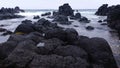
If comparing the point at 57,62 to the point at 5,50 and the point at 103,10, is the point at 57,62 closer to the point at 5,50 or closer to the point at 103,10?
the point at 5,50

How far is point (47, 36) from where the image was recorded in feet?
73.5

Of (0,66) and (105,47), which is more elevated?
(105,47)

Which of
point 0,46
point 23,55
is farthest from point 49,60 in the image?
point 0,46

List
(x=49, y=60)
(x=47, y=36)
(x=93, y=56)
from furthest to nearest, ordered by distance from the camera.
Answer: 1. (x=47, y=36)
2. (x=93, y=56)
3. (x=49, y=60)

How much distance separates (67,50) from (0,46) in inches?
258

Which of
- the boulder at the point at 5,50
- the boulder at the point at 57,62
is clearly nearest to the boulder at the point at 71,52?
the boulder at the point at 57,62

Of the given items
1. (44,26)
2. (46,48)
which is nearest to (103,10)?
(44,26)

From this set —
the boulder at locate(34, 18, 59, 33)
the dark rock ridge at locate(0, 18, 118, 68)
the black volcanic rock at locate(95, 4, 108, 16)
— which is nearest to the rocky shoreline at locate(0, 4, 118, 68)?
the dark rock ridge at locate(0, 18, 118, 68)

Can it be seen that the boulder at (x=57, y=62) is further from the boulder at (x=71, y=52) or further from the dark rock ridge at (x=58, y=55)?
the boulder at (x=71, y=52)

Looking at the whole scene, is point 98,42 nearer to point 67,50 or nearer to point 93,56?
point 93,56

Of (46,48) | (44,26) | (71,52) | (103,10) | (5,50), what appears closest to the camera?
(71,52)

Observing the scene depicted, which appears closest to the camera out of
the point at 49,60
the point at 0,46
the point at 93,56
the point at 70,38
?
the point at 49,60

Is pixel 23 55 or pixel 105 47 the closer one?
pixel 23 55

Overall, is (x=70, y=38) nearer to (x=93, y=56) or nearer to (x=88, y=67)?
(x=93, y=56)
